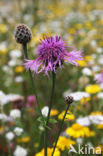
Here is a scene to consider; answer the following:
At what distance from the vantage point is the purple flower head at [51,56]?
3.42 ft

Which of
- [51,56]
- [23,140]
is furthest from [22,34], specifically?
[23,140]

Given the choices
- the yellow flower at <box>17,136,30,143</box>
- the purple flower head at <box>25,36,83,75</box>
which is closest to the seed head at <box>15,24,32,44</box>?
the purple flower head at <box>25,36,83,75</box>

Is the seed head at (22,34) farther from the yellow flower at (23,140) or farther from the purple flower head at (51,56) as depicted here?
the yellow flower at (23,140)

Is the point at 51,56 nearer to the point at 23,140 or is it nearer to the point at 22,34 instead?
the point at 22,34

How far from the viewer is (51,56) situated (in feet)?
3.47

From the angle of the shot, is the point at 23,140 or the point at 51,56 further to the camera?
→ the point at 23,140

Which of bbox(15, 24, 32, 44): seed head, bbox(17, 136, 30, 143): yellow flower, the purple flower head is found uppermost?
bbox(15, 24, 32, 44): seed head

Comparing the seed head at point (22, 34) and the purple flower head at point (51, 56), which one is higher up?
the seed head at point (22, 34)

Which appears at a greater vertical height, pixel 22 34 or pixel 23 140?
pixel 22 34

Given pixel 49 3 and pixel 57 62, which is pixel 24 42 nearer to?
pixel 57 62

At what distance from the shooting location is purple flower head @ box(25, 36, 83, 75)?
104 centimetres

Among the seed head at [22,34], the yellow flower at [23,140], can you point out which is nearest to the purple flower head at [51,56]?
the seed head at [22,34]

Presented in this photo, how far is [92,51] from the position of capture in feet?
11.8

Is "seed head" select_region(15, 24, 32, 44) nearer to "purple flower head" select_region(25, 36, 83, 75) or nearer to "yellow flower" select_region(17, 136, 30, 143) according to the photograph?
"purple flower head" select_region(25, 36, 83, 75)
